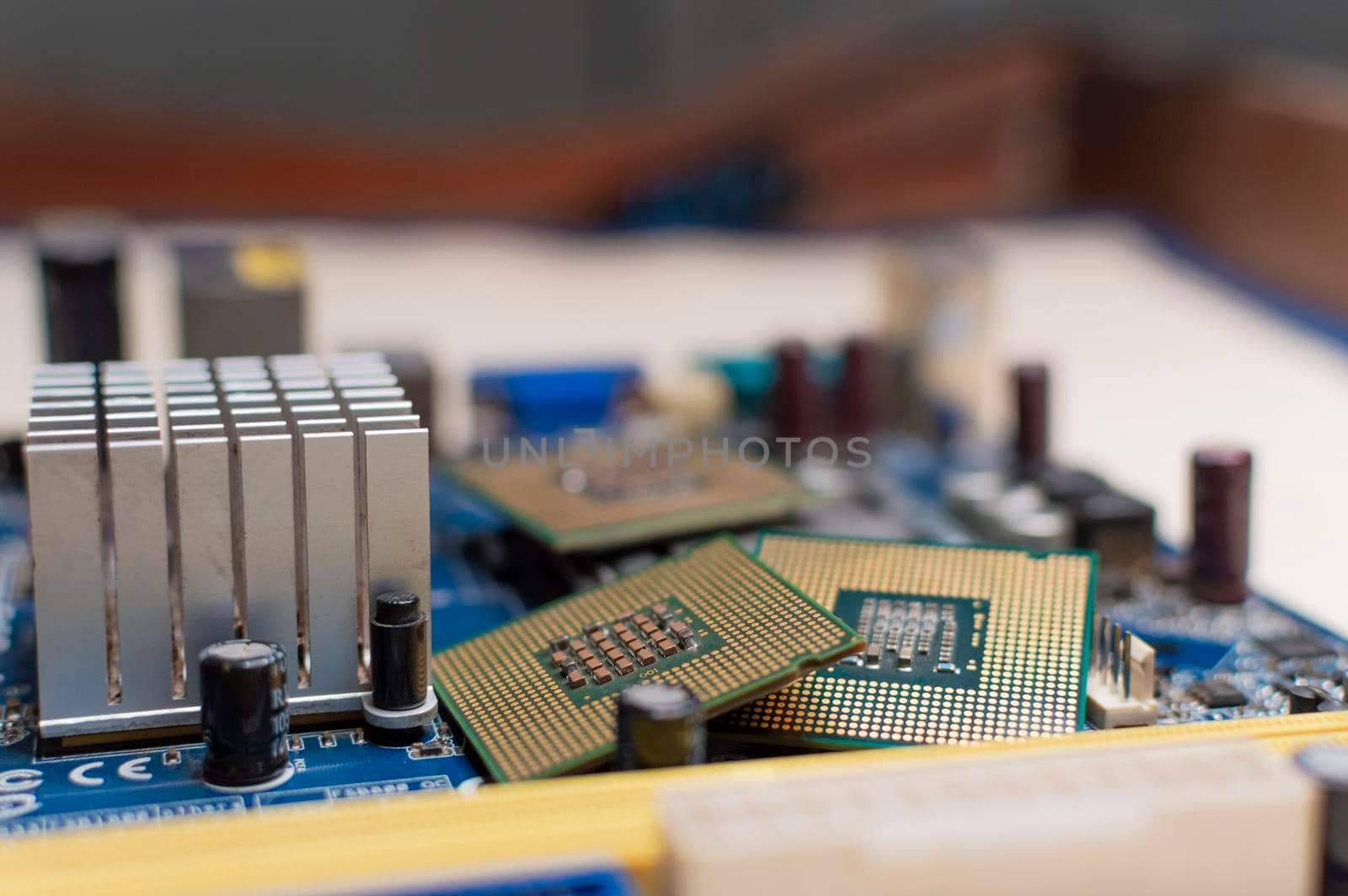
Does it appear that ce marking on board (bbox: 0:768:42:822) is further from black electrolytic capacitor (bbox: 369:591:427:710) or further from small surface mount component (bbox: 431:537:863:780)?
small surface mount component (bbox: 431:537:863:780)

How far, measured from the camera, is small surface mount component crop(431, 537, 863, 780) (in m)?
2.45

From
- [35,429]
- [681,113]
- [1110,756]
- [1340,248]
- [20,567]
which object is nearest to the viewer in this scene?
[1110,756]

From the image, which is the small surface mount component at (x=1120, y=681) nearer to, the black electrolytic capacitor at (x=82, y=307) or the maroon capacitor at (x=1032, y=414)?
the maroon capacitor at (x=1032, y=414)

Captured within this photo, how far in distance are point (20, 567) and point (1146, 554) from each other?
2777 millimetres

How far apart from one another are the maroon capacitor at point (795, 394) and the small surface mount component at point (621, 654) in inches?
70.3

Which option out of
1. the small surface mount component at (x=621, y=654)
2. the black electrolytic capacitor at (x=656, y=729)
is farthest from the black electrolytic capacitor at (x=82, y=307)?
the black electrolytic capacitor at (x=656, y=729)

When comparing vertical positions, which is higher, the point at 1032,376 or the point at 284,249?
the point at 284,249

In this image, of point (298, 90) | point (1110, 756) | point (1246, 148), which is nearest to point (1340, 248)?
point (1246, 148)

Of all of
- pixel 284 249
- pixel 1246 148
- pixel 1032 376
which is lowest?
pixel 1032 376

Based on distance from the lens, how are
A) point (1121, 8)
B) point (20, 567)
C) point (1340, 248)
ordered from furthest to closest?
point (1121, 8), point (1340, 248), point (20, 567)

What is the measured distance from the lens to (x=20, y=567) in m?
3.57

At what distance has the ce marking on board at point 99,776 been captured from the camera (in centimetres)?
245

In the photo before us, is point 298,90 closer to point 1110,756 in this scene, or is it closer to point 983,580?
point 983,580

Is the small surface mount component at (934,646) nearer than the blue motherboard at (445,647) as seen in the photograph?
No
